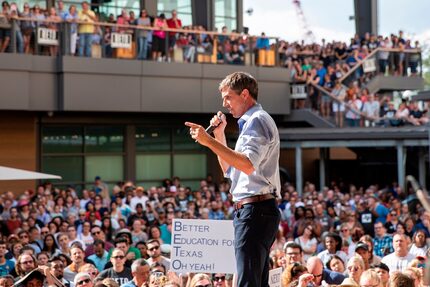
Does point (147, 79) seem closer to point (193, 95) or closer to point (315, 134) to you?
point (193, 95)

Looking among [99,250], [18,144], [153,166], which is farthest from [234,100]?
[153,166]

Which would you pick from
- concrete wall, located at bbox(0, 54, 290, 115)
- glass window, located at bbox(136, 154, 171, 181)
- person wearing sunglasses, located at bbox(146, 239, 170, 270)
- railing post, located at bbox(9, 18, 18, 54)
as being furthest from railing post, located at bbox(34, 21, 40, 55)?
person wearing sunglasses, located at bbox(146, 239, 170, 270)

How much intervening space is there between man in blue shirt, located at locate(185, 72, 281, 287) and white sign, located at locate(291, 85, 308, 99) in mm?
23511

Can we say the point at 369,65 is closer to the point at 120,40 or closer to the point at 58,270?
the point at 120,40

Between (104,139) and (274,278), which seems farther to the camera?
(104,139)

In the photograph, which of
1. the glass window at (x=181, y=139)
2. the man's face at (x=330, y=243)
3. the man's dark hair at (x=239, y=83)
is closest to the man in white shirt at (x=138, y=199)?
the glass window at (x=181, y=139)

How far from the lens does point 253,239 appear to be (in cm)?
605

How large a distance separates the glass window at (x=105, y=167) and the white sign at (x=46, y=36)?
15.9ft

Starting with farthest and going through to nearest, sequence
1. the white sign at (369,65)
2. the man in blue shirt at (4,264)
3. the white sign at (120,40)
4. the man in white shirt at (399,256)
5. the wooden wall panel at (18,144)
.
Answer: the white sign at (369,65), the wooden wall panel at (18,144), the white sign at (120,40), the man in blue shirt at (4,264), the man in white shirt at (399,256)

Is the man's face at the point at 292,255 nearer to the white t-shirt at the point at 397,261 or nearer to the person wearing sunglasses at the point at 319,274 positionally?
the person wearing sunglasses at the point at 319,274

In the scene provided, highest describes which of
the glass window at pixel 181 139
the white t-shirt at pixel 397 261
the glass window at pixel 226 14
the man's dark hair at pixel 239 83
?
the glass window at pixel 226 14

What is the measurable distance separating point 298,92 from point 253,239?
23793mm

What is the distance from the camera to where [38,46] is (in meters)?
24.4

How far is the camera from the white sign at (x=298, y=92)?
29547 millimetres
